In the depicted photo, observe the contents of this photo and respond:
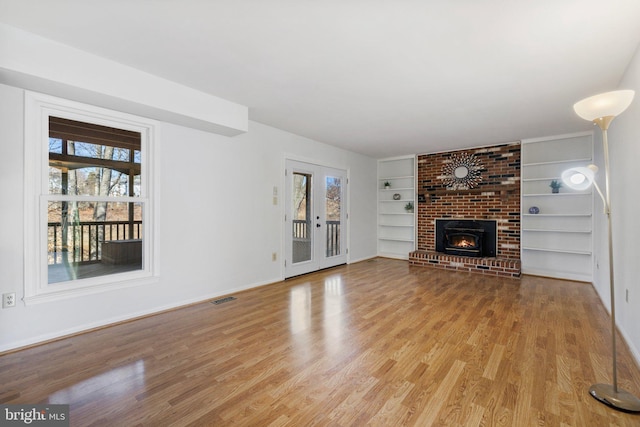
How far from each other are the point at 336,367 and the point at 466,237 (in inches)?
187

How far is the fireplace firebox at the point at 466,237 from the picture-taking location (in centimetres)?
569

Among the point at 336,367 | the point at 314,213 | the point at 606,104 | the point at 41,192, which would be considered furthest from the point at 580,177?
the point at 41,192

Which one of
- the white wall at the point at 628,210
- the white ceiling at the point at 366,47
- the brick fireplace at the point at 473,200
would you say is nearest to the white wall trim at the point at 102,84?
the white ceiling at the point at 366,47

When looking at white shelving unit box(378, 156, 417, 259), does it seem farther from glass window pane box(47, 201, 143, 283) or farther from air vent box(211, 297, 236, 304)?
glass window pane box(47, 201, 143, 283)

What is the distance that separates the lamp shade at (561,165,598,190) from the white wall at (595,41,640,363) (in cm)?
58

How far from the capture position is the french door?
4926 millimetres

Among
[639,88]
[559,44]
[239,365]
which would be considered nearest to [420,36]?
[559,44]

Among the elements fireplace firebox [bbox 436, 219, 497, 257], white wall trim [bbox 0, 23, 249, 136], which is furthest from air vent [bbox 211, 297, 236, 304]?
fireplace firebox [bbox 436, 219, 497, 257]

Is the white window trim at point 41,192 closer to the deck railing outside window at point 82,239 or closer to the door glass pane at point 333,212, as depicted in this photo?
the deck railing outside window at point 82,239

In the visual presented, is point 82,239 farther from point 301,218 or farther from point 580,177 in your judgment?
point 580,177

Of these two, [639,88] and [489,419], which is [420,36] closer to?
[639,88]

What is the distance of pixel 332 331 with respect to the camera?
9.18 ft

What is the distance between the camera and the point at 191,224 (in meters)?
3.59

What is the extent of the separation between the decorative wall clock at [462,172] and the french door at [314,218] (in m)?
2.18
